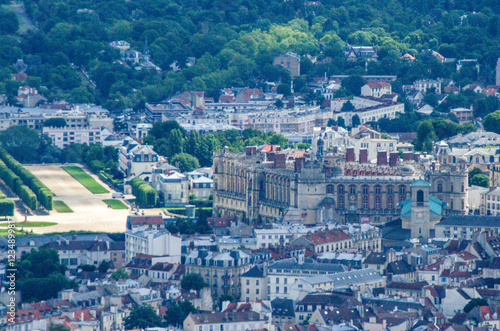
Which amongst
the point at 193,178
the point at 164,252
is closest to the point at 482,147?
the point at 193,178

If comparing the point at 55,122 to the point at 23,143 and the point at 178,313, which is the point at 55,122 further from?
the point at 178,313

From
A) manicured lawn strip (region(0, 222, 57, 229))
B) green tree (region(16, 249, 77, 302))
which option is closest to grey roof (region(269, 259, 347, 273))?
green tree (region(16, 249, 77, 302))

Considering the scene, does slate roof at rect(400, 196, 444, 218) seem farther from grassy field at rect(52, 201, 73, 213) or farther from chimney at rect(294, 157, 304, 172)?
grassy field at rect(52, 201, 73, 213)

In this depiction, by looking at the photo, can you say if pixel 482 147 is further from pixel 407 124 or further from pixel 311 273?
pixel 311 273

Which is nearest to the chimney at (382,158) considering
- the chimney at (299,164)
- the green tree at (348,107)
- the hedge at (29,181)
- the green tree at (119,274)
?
the chimney at (299,164)

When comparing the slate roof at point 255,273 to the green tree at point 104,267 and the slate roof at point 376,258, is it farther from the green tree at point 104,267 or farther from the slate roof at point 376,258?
the green tree at point 104,267

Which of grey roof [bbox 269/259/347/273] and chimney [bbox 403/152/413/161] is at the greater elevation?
chimney [bbox 403/152/413/161]

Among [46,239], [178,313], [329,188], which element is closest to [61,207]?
[46,239]
